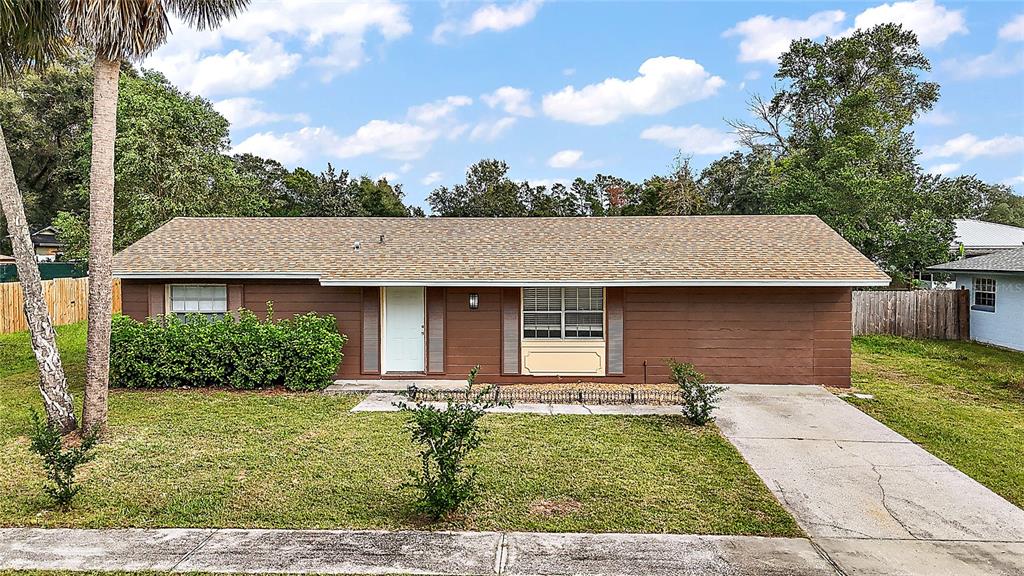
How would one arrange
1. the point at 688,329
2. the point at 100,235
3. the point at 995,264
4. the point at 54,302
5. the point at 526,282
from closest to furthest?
the point at 100,235, the point at 526,282, the point at 688,329, the point at 995,264, the point at 54,302

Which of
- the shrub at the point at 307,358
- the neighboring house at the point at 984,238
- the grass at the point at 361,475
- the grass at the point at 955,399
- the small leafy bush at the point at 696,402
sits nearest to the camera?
the grass at the point at 361,475

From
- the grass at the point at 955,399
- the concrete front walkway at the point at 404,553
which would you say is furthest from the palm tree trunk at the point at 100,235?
the grass at the point at 955,399

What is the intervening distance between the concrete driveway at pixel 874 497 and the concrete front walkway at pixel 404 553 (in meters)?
0.62

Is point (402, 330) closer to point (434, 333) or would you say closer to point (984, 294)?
point (434, 333)

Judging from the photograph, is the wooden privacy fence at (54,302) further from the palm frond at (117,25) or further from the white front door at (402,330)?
the palm frond at (117,25)

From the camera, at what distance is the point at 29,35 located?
815 centimetres

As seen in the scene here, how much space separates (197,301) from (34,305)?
4.35 m

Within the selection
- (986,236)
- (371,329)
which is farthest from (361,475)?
(986,236)

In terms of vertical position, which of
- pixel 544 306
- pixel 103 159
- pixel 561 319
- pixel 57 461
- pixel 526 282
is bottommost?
pixel 57 461

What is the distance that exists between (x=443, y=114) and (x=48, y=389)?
21149mm

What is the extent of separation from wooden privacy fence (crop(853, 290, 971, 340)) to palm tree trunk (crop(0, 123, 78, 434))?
17.8 meters

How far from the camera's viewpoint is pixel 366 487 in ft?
20.9

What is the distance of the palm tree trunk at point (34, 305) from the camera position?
301 inches

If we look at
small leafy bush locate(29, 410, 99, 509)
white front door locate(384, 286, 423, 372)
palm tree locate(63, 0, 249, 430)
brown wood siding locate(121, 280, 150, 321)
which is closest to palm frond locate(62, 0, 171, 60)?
palm tree locate(63, 0, 249, 430)
